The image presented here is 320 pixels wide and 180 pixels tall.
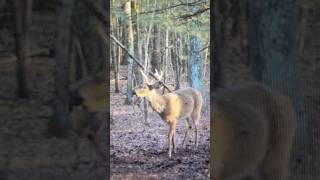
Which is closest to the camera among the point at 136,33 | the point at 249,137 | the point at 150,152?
the point at 249,137

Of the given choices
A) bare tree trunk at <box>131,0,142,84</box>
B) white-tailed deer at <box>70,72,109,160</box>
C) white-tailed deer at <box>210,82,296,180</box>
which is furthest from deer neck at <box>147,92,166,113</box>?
white-tailed deer at <box>70,72,109,160</box>

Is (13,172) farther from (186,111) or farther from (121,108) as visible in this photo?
(121,108)

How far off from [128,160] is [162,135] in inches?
110

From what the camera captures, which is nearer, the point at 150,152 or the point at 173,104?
the point at 150,152

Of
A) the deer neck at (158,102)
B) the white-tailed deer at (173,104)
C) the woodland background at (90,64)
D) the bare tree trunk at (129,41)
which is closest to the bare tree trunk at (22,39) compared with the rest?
the woodland background at (90,64)

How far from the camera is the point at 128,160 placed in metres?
9.34

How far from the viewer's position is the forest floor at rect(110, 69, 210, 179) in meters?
8.19

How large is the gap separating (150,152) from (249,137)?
773 centimetres

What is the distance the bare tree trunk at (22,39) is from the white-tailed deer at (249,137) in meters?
0.89

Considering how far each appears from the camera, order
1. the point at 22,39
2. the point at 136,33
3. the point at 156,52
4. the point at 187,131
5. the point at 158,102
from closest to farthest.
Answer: the point at 22,39, the point at 158,102, the point at 187,131, the point at 136,33, the point at 156,52

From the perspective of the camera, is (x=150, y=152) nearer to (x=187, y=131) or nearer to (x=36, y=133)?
(x=187, y=131)

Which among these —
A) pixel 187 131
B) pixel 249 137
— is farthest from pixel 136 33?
pixel 249 137

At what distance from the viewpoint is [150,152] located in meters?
10.1

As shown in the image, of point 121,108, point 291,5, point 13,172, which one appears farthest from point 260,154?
point 121,108
